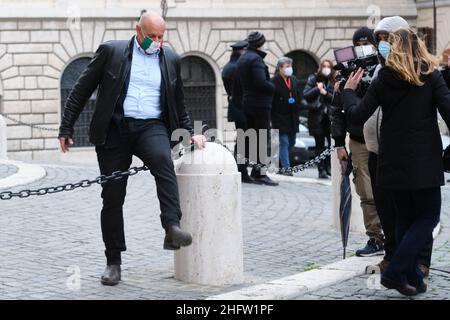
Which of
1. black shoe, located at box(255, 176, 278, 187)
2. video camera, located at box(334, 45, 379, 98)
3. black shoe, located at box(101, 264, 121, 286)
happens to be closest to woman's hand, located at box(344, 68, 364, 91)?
video camera, located at box(334, 45, 379, 98)

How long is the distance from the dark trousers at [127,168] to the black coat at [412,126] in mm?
1442

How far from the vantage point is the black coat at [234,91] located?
1620cm

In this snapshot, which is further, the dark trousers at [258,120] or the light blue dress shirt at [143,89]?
the dark trousers at [258,120]

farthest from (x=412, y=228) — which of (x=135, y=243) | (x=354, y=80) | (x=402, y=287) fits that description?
Result: (x=135, y=243)

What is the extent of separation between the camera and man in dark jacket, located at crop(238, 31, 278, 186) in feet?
52.4

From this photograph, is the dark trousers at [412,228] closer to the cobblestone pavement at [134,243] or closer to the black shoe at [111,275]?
the cobblestone pavement at [134,243]

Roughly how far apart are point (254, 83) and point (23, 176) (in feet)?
10.9

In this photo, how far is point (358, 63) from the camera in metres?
8.52

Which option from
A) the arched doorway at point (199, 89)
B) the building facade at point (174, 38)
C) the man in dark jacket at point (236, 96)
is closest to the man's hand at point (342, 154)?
the man in dark jacket at point (236, 96)

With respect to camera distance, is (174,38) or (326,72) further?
(174,38)

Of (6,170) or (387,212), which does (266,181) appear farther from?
(387,212)

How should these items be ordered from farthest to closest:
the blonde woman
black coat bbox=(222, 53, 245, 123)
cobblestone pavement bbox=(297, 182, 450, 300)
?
black coat bbox=(222, 53, 245, 123)
cobblestone pavement bbox=(297, 182, 450, 300)
the blonde woman

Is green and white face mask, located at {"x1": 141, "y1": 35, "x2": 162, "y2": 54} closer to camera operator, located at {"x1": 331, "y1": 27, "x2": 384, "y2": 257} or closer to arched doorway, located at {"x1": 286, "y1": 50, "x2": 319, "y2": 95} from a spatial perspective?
camera operator, located at {"x1": 331, "y1": 27, "x2": 384, "y2": 257}

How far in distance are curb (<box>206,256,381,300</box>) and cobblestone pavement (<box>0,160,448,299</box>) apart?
253 mm
